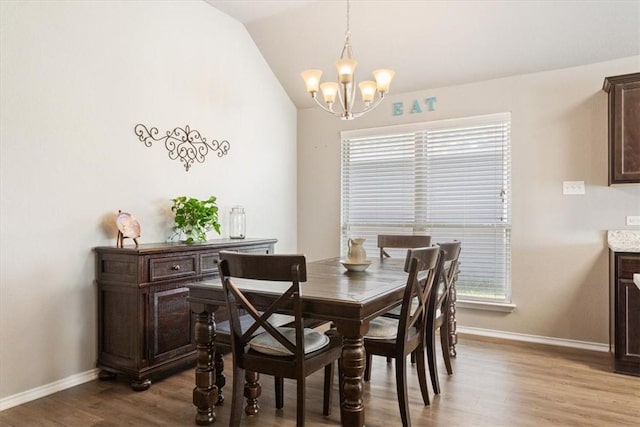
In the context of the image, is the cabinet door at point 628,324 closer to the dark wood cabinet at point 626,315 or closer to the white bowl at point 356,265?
the dark wood cabinet at point 626,315

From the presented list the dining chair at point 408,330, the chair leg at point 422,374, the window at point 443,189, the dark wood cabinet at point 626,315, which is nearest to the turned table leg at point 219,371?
the dining chair at point 408,330

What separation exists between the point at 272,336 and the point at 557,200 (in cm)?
299

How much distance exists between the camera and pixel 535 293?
3.82m

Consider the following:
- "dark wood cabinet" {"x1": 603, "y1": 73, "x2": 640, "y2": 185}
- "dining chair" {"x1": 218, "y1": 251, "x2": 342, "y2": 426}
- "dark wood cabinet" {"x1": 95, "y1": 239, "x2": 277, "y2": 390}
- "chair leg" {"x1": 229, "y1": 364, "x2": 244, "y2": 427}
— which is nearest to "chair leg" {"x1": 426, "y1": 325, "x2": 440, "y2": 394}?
"dining chair" {"x1": 218, "y1": 251, "x2": 342, "y2": 426}

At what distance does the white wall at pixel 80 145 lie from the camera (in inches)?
101

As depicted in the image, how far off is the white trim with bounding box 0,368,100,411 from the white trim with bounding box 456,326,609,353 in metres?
3.27

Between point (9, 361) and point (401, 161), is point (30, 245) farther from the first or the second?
point (401, 161)

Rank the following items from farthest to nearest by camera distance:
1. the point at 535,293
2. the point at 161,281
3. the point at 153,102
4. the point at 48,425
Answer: the point at 535,293 → the point at 153,102 → the point at 161,281 → the point at 48,425

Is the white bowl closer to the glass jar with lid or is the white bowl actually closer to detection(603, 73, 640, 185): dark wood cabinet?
the glass jar with lid

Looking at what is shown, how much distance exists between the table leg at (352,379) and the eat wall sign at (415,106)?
312 cm

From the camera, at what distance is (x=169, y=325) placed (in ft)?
9.72

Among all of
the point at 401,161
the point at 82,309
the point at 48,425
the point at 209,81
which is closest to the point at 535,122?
the point at 401,161

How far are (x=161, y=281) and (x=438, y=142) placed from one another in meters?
2.97

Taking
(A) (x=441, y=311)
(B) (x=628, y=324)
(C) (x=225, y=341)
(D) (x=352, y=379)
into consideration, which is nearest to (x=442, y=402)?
(A) (x=441, y=311)
